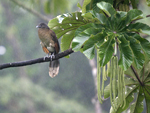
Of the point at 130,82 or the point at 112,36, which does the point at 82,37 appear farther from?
the point at 130,82

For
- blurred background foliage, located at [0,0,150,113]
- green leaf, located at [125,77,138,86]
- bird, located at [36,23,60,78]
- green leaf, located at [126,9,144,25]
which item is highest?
blurred background foliage, located at [0,0,150,113]

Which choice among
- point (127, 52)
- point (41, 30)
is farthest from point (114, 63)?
point (41, 30)

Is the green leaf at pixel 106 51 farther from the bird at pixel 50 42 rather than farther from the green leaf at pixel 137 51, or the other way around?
the bird at pixel 50 42

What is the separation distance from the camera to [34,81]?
287 inches

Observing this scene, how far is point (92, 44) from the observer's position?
4.33ft

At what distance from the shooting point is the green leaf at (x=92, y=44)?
129 centimetres

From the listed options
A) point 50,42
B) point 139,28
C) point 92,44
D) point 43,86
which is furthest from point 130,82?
point 43,86

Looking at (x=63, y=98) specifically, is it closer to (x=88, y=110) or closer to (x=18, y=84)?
(x=88, y=110)

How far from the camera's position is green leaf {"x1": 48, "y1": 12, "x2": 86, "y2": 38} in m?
1.75

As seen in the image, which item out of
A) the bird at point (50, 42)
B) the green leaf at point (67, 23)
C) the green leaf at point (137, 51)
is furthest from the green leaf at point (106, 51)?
the bird at point (50, 42)

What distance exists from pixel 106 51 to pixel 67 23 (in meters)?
0.58

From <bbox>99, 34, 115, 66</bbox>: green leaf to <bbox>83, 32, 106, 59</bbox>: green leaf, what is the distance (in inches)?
1.3

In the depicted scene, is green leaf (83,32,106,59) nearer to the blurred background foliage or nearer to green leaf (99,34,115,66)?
green leaf (99,34,115,66)

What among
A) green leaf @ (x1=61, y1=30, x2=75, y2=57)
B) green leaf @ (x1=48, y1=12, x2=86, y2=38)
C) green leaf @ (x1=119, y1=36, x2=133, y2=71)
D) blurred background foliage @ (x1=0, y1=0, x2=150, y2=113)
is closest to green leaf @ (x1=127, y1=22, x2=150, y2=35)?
green leaf @ (x1=119, y1=36, x2=133, y2=71)
